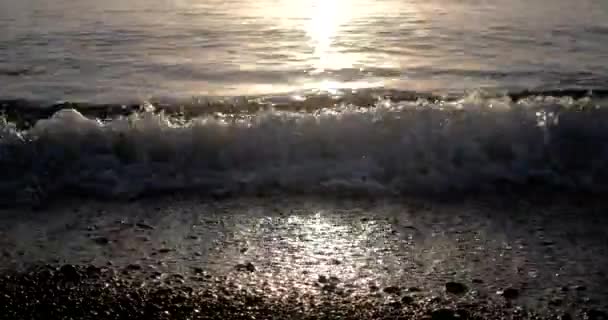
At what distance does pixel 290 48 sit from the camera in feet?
42.6

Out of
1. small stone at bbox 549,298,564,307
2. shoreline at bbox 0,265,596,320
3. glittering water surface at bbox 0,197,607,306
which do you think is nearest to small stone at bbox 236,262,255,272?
glittering water surface at bbox 0,197,607,306

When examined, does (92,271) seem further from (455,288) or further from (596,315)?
(596,315)

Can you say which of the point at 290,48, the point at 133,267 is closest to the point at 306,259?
the point at 133,267

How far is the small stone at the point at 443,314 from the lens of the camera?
398 centimetres

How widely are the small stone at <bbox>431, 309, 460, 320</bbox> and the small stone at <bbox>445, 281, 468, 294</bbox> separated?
23 centimetres

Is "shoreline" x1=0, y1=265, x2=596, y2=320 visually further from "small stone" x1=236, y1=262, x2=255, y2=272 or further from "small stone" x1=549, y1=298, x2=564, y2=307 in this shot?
"small stone" x1=236, y1=262, x2=255, y2=272

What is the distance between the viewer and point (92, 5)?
749 inches

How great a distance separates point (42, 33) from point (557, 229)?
11850mm

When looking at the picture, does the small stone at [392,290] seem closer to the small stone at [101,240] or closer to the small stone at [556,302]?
the small stone at [556,302]

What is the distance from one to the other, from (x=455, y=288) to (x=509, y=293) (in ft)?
0.97

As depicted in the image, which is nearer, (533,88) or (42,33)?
(533,88)

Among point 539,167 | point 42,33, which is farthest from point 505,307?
point 42,33

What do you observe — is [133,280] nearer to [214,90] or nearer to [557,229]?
[557,229]

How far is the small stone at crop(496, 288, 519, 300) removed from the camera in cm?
420
